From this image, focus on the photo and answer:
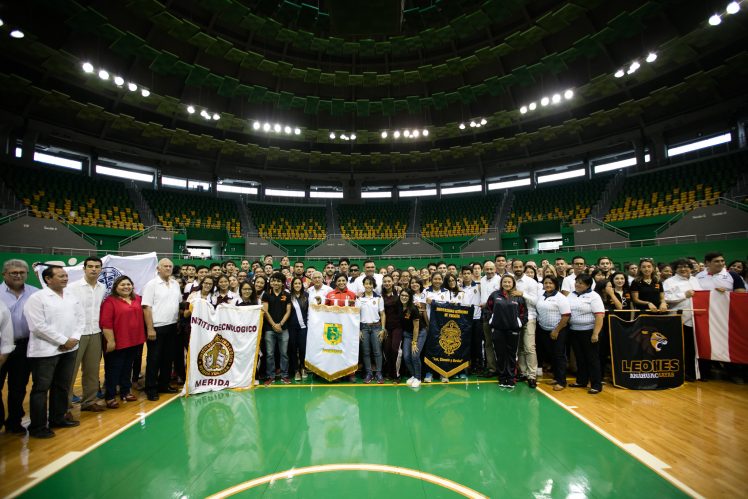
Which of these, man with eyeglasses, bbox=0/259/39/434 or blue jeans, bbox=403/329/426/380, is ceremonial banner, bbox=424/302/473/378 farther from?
man with eyeglasses, bbox=0/259/39/434

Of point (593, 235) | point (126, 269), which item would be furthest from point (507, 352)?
point (593, 235)

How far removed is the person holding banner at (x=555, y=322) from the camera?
561 centimetres

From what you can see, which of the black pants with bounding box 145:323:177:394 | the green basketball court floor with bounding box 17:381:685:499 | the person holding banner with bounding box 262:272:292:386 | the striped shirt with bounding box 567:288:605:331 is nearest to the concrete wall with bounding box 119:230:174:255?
the black pants with bounding box 145:323:177:394

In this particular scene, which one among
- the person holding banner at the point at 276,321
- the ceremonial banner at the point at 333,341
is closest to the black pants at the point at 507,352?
the ceremonial banner at the point at 333,341

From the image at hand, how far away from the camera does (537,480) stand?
299 cm

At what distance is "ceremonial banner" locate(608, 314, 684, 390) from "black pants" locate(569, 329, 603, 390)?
18.0 inches

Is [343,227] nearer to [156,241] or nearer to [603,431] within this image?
[156,241]

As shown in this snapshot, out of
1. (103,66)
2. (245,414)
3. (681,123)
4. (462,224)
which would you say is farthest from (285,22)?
(681,123)

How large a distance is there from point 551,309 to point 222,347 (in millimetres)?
5848

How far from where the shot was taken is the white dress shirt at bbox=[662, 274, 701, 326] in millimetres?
6191

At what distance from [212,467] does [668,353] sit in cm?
725

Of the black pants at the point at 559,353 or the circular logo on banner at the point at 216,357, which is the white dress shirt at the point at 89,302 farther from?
the black pants at the point at 559,353

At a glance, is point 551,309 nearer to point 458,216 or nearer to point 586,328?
point 586,328

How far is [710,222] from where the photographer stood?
16.0 meters
